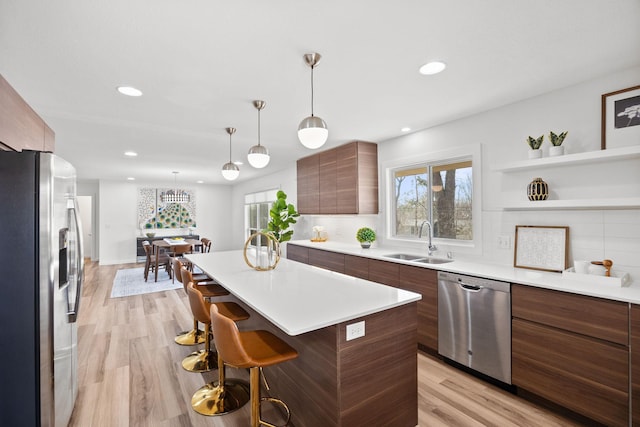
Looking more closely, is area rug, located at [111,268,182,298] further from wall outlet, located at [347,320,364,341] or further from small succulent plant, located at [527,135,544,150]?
small succulent plant, located at [527,135,544,150]

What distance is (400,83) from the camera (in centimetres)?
242

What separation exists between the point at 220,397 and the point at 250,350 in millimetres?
869

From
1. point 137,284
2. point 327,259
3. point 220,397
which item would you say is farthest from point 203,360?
point 137,284

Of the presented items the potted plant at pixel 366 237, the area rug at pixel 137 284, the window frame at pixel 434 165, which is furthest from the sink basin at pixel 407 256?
the area rug at pixel 137 284

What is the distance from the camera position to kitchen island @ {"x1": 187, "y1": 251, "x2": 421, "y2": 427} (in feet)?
5.20

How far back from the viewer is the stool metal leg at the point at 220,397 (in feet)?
7.14

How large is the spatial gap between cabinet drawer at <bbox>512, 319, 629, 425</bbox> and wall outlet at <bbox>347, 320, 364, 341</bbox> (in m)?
1.43

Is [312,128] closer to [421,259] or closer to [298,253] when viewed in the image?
[421,259]

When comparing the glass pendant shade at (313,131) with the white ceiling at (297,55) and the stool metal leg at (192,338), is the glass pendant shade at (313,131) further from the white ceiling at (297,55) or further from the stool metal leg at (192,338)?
the stool metal leg at (192,338)

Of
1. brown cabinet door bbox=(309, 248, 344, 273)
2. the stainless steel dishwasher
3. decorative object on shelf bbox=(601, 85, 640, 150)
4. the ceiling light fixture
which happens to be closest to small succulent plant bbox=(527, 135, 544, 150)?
decorative object on shelf bbox=(601, 85, 640, 150)

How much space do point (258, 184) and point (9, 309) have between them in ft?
23.3

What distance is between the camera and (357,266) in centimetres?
383

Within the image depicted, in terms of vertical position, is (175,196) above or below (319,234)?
above

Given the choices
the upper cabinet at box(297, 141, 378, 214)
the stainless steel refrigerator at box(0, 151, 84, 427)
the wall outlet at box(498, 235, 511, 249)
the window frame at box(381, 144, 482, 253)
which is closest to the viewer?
the stainless steel refrigerator at box(0, 151, 84, 427)
